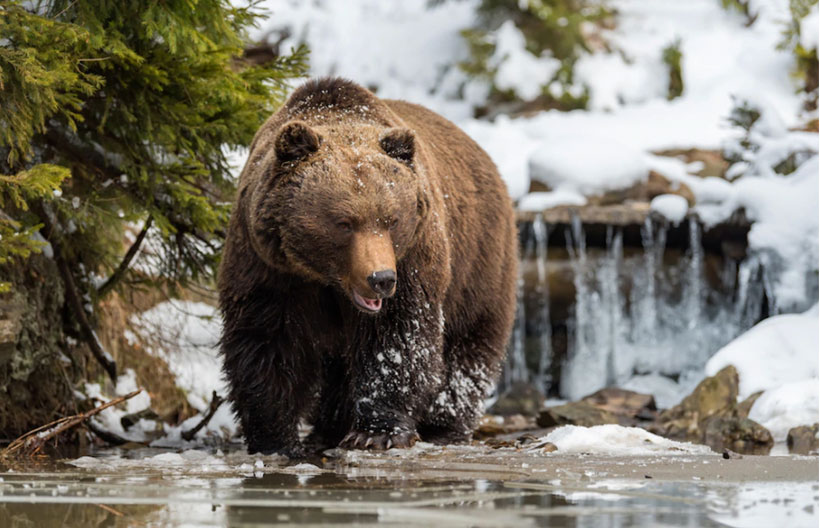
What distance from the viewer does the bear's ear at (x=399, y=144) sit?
517 cm

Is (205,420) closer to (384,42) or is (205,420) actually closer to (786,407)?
(786,407)

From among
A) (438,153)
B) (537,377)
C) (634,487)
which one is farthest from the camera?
(537,377)

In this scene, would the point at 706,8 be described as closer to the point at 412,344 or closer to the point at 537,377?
the point at 537,377

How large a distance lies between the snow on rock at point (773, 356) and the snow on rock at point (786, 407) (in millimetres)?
356

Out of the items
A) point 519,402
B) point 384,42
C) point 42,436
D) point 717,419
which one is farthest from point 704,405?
point 384,42

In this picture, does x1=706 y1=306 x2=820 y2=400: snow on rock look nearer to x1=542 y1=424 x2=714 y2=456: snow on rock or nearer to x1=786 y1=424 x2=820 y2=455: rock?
x1=786 y1=424 x2=820 y2=455: rock

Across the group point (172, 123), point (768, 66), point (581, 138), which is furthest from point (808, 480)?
point (768, 66)

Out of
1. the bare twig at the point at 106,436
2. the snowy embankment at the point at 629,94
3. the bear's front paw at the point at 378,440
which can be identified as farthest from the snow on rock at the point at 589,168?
the bear's front paw at the point at 378,440

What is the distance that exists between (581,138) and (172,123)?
877 cm

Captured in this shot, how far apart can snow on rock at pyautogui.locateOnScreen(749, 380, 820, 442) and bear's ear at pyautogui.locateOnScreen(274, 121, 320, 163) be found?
13.7 feet

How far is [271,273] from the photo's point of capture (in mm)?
5312

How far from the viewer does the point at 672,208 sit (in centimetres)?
1195

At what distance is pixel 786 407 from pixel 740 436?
724mm

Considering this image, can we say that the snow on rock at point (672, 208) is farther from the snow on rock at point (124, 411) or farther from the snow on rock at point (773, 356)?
the snow on rock at point (124, 411)
